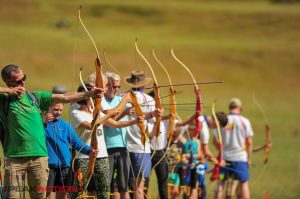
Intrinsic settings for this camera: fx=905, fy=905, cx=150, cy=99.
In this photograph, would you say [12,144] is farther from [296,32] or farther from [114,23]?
[114,23]

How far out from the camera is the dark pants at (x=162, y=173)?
13.2 metres

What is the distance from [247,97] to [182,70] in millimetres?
6426

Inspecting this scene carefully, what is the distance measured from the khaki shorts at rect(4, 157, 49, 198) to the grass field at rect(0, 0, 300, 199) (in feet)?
32.6

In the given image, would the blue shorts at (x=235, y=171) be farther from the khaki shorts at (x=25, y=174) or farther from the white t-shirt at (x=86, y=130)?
the khaki shorts at (x=25, y=174)

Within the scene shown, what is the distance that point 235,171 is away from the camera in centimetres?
1548

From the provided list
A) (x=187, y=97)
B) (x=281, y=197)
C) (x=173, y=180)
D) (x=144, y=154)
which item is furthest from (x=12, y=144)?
(x=187, y=97)

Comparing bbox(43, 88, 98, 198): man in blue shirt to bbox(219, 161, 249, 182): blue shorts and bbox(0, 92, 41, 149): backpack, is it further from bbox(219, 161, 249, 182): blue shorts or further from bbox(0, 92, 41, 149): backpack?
bbox(219, 161, 249, 182): blue shorts

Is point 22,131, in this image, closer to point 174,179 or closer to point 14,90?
point 14,90

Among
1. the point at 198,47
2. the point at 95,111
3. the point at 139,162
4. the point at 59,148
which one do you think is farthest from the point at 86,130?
the point at 198,47

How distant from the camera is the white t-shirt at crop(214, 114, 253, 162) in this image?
1552cm

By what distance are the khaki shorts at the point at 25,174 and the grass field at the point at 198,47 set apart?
994 centimetres

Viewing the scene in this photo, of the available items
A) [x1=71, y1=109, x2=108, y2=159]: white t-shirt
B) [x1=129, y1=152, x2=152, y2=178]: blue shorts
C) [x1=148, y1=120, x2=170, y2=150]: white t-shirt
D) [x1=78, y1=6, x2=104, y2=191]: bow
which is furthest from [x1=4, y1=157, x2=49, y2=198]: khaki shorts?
[x1=148, y1=120, x2=170, y2=150]: white t-shirt

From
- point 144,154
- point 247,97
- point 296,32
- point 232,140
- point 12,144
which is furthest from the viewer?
point 296,32

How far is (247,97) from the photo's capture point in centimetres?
4722
